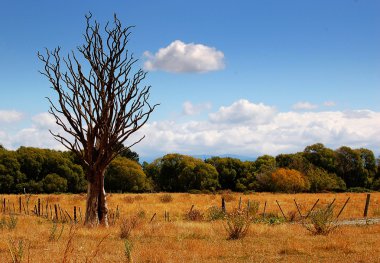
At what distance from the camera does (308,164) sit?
6550 centimetres

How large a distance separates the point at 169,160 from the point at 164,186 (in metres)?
4.12

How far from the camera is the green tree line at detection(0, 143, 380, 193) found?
176ft

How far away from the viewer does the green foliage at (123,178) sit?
58.3 meters

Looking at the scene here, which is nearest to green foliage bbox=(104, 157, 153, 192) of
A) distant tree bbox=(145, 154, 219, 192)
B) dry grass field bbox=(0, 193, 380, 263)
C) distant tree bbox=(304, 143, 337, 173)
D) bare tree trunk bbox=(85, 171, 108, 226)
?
distant tree bbox=(145, 154, 219, 192)

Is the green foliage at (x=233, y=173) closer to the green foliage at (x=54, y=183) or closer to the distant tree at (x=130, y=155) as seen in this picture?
the distant tree at (x=130, y=155)

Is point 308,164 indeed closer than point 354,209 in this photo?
No

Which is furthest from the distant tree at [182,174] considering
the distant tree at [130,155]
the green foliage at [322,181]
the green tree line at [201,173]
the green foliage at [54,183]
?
the green foliage at [54,183]

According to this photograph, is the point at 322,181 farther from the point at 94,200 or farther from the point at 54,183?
the point at 94,200

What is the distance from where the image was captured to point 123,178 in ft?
192

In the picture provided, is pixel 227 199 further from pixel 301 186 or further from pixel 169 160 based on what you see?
pixel 169 160

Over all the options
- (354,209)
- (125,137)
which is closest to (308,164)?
(354,209)

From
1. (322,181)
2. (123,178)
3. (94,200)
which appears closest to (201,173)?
(123,178)

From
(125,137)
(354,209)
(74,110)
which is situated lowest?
(354,209)

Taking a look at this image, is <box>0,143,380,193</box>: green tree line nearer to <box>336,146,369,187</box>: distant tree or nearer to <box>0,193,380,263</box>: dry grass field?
<box>336,146,369,187</box>: distant tree
